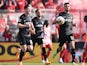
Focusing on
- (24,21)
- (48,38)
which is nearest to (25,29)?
(24,21)

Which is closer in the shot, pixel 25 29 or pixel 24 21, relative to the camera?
pixel 24 21

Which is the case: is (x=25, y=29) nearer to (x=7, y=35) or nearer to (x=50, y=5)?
(x=7, y=35)

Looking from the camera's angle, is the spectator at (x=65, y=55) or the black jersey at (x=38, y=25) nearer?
the black jersey at (x=38, y=25)

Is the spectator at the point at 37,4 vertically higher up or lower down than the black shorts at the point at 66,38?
higher up

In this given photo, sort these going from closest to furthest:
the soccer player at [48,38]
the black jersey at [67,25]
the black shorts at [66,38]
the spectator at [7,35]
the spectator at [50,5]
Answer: the black shorts at [66,38], the black jersey at [67,25], the soccer player at [48,38], the spectator at [7,35], the spectator at [50,5]

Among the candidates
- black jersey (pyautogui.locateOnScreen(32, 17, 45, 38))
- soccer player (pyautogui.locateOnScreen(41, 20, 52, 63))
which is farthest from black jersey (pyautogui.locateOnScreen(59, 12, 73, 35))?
soccer player (pyautogui.locateOnScreen(41, 20, 52, 63))

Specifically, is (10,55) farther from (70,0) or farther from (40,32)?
(70,0)

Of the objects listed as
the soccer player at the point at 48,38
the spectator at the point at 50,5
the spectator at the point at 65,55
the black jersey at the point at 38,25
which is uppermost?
the spectator at the point at 50,5

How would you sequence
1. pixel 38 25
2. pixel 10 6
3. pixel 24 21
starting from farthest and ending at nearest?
1. pixel 10 6
2. pixel 38 25
3. pixel 24 21

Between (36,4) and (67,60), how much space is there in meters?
2.78

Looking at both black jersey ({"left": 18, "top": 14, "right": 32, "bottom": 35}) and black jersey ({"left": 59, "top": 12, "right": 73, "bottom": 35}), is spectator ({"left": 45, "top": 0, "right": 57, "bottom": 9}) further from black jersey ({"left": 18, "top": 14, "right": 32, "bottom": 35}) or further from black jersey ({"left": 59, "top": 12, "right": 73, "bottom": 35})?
black jersey ({"left": 18, "top": 14, "right": 32, "bottom": 35})

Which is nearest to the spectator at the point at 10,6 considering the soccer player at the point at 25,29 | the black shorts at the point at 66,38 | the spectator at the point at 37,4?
the spectator at the point at 37,4

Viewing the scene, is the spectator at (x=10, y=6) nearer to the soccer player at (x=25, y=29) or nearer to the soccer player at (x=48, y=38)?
the soccer player at (x=48, y=38)

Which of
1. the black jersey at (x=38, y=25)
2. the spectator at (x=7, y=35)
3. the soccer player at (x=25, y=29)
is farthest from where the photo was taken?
the spectator at (x=7, y=35)
